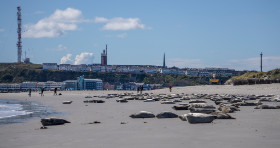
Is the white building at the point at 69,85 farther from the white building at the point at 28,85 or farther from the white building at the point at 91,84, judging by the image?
the white building at the point at 28,85

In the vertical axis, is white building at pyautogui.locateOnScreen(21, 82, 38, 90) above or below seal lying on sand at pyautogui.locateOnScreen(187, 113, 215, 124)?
below

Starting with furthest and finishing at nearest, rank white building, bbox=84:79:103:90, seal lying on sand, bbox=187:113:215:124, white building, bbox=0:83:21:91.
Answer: white building, bbox=0:83:21:91, white building, bbox=84:79:103:90, seal lying on sand, bbox=187:113:215:124

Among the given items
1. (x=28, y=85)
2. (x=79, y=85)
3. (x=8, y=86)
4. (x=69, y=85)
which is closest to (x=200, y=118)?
(x=79, y=85)

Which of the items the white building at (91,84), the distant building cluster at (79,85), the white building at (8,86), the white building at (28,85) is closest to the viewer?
the white building at (91,84)

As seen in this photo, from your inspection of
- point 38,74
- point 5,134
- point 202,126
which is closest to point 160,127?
point 202,126

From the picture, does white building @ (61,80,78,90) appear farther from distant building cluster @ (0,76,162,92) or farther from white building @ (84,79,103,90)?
white building @ (84,79,103,90)

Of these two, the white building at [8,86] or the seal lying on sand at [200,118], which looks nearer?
the seal lying on sand at [200,118]

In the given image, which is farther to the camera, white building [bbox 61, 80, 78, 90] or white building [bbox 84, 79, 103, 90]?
white building [bbox 61, 80, 78, 90]

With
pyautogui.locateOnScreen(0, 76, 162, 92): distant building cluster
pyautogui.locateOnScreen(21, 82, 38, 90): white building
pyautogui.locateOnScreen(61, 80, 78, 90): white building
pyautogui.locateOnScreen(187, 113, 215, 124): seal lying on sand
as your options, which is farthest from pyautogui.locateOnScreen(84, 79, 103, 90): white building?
pyautogui.locateOnScreen(187, 113, 215, 124): seal lying on sand

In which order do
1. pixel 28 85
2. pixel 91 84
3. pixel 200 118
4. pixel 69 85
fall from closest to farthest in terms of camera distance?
1. pixel 200 118
2. pixel 91 84
3. pixel 69 85
4. pixel 28 85

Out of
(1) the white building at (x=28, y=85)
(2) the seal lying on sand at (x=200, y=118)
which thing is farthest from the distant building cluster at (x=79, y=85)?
(2) the seal lying on sand at (x=200, y=118)

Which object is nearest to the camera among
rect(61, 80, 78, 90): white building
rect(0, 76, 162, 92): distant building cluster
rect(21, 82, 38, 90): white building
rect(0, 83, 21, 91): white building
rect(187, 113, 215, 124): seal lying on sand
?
rect(187, 113, 215, 124): seal lying on sand

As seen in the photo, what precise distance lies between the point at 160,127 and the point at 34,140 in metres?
3.33

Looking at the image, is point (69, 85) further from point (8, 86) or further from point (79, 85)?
point (8, 86)
